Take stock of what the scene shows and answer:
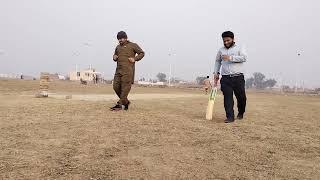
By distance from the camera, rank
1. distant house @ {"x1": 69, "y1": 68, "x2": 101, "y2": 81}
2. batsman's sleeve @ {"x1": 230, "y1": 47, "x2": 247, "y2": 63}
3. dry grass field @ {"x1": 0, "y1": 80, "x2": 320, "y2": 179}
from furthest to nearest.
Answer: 1. distant house @ {"x1": 69, "y1": 68, "x2": 101, "y2": 81}
2. batsman's sleeve @ {"x1": 230, "y1": 47, "x2": 247, "y2": 63}
3. dry grass field @ {"x1": 0, "y1": 80, "x2": 320, "y2": 179}

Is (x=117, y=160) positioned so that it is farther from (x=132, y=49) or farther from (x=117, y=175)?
(x=132, y=49)

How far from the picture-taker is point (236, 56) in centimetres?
910

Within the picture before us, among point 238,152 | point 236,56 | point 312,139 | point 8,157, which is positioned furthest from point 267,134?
point 8,157

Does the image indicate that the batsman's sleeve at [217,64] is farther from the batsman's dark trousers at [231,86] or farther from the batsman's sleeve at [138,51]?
the batsman's sleeve at [138,51]

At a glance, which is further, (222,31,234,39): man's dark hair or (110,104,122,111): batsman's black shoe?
(110,104,122,111): batsman's black shoe

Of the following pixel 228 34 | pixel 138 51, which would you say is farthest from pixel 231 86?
pixel 138 51

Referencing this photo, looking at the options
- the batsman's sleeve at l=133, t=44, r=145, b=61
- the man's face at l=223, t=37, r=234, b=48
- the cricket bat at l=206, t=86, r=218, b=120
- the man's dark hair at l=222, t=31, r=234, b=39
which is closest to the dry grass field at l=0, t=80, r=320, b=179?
the cricket bat at l=206, t=86, r=218, b=120

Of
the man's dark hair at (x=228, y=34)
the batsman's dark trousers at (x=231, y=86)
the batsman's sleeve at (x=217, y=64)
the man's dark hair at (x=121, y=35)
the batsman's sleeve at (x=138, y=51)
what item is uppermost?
the man's dark hair at (x=121, y=35)

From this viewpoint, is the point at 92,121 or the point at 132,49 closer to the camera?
the point at 92,121

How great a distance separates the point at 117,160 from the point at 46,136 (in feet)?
5.49

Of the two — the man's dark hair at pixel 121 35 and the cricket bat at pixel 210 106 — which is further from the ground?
the man's dark hair at pixel 121 35

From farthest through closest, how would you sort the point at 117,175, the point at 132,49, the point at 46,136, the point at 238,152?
the point at 132,49
the point at 46,136
the point at 238,152
the point at 117,175

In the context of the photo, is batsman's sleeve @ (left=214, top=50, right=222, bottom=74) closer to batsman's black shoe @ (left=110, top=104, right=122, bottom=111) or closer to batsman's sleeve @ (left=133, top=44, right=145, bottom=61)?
batsman's sleeve @ (left=133, top=44, right=145, bottom=61)

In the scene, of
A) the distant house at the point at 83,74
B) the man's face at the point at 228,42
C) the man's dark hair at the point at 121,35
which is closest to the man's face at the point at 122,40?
the man's dark hair at the point at 121,35
